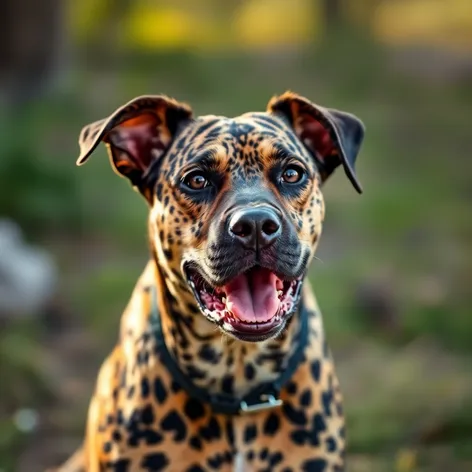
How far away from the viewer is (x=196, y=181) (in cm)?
363

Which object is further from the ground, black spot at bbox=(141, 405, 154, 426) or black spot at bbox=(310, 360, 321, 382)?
black spot at bbox=(310, 360, 321, 382)

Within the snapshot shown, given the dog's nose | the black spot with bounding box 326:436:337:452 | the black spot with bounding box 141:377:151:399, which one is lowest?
the black spot with bounding box 326:436:337:452

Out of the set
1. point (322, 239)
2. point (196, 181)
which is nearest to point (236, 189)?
point (196, 181)

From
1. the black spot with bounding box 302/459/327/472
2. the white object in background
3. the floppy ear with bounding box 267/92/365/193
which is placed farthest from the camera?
the white object in background

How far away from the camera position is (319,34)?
61.7ft

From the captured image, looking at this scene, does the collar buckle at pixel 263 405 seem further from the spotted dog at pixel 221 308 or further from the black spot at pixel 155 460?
the black spot at pixel 155 460

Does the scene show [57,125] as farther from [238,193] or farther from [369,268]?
[238,193]

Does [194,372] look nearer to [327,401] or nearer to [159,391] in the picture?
[159,391]

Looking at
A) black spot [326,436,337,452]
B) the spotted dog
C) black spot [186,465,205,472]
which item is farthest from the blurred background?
black spot [186,465,205,472]

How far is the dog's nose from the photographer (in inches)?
131

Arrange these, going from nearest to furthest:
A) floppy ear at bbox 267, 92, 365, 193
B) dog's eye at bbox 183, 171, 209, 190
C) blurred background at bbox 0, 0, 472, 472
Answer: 1. dog's eye at bbox 183, 171, 209, 190
2. floppy ear at bbox 267, 92, 365, 193
3. blurred background at bbox 0, 0, 472, 472

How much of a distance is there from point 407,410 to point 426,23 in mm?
14731

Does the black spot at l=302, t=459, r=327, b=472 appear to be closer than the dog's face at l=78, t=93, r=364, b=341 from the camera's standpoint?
No

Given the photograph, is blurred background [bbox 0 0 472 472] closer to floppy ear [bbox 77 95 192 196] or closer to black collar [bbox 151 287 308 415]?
black collar [bbox 151 287 308 415]
